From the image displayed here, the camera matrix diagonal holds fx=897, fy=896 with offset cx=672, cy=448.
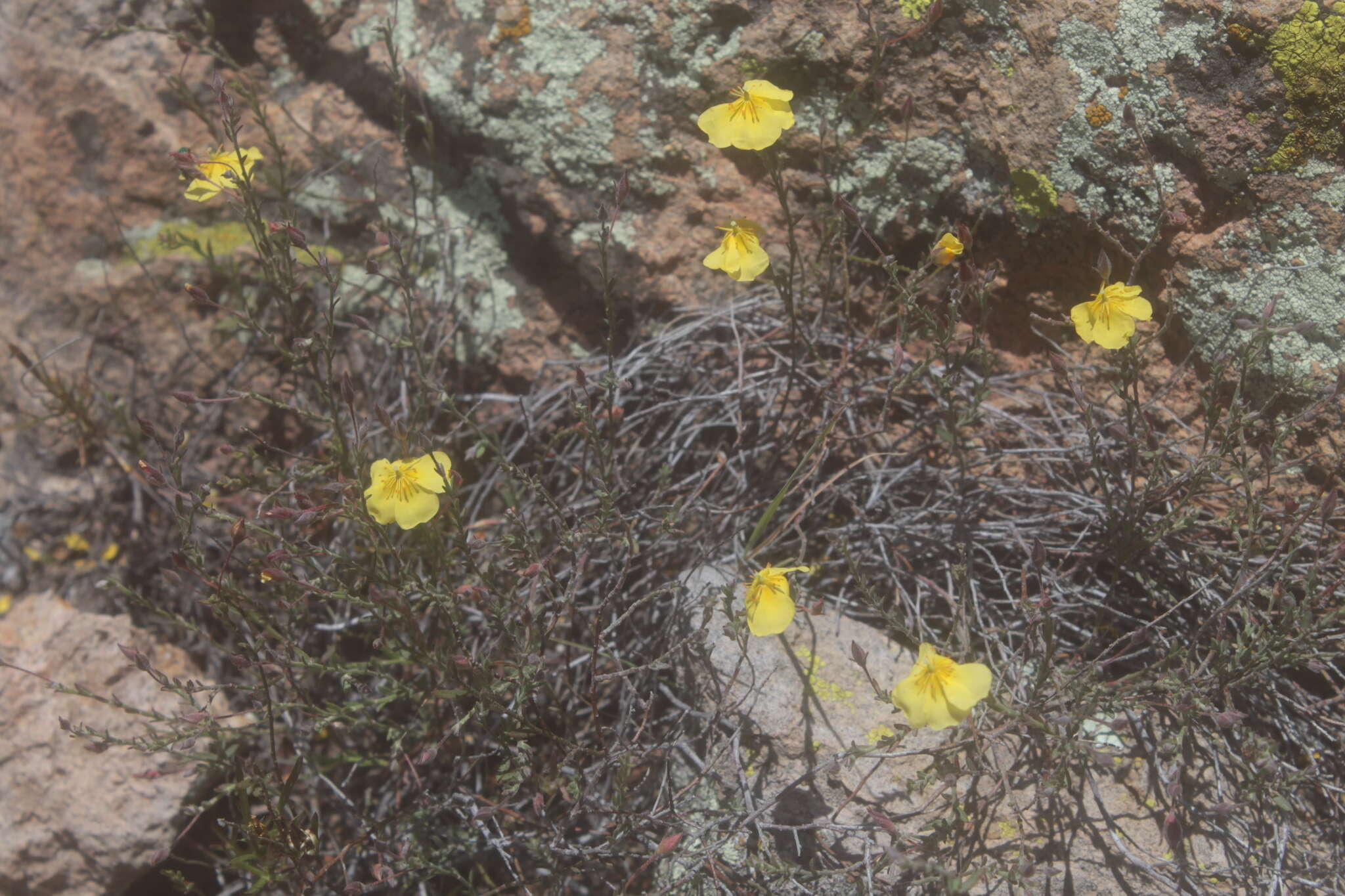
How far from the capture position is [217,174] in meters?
2.10

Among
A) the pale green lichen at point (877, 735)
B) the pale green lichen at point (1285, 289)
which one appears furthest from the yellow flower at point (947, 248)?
the pale green lichen at point (877, 735)

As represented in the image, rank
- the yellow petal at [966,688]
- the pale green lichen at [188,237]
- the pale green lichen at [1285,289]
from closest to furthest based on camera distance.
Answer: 1. the yellow petal at [966,688]
2. the pale green lichen at [1285,289]
3. the pale green lichen at [188,237]

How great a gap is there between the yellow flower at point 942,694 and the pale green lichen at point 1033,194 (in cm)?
107

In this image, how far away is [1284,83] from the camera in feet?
5.91

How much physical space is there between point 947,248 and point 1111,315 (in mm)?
363

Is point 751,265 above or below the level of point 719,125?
below

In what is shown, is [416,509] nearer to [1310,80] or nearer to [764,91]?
[764,91]

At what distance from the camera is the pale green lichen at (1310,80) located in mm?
1750

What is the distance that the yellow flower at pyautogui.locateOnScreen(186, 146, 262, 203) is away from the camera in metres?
1.83

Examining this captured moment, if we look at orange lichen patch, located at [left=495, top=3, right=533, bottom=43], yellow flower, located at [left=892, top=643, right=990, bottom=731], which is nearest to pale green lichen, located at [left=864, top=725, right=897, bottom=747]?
yellow flower, located at [left=892, top=643, right=990, bottom=731]

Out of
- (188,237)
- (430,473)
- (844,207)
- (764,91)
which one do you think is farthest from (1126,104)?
(188,237)

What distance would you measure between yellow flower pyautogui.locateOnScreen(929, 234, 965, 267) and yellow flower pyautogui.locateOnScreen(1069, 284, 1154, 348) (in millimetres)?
280

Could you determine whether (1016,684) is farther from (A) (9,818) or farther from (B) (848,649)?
(A) (9,818)

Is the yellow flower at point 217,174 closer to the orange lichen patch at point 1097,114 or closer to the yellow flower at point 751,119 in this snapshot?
the yellow flower at point 751,119
